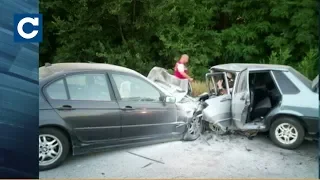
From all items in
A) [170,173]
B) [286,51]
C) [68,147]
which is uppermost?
[286,51]

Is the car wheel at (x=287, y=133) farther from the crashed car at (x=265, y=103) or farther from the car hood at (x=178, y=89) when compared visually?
the car hood at (x=178, y=89)

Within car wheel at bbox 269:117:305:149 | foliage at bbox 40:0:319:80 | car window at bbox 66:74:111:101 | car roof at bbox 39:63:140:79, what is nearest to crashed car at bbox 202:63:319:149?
car wheel at bbox 269:117:305:149

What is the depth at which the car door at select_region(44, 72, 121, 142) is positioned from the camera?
2805 mm

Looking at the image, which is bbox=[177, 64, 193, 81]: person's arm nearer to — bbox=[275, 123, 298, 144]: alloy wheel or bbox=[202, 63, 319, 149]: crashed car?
bbox=[202, 63, 319, 149]: crashed car

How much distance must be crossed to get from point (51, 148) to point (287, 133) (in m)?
1.73

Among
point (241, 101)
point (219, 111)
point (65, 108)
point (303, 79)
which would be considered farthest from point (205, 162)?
point (65, 108)

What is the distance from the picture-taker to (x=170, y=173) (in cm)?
293

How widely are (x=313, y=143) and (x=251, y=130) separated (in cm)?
45

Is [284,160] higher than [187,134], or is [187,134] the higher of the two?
[187,134]

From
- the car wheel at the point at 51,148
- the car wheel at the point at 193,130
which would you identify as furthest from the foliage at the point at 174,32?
the car wheel at the point at 51,148

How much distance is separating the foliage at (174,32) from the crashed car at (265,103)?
101mm

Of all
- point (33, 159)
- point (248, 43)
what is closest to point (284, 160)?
point (248, 43)

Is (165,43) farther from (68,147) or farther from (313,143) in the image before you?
(313,143)

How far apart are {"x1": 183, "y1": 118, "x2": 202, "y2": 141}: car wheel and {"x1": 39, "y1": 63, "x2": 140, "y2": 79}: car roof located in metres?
0.58
